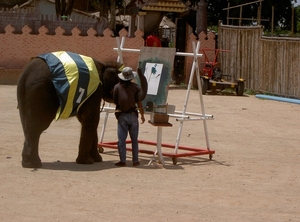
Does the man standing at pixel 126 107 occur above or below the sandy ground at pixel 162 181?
above

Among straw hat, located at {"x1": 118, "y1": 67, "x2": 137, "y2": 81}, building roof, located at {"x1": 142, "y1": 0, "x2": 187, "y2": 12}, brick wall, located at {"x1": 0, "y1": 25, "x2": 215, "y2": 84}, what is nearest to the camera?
straw hat, located at {"x1": 118, "y1": 67, "x2": 137, "y2": 81}

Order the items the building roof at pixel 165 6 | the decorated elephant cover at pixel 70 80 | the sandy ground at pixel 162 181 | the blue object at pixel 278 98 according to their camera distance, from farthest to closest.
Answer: the building roof at pixel 165 6 < the blue object at pixel 278 98 < the decorated elephant cover at pixel 70 80 < the sandy ground at pixel 162 181

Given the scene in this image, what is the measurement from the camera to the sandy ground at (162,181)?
7.19 m

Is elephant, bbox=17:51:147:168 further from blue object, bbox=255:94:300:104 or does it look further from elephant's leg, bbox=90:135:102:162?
blue object, bbox=255:94:300:104

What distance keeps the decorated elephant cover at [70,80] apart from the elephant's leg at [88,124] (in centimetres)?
20

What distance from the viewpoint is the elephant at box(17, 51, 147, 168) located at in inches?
373

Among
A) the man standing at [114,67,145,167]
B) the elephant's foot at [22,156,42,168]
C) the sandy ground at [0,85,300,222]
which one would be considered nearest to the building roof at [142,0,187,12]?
the sandy ground at [0,85,300,222]

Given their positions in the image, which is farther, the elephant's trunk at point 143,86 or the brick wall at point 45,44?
the brick wall at point 45,44

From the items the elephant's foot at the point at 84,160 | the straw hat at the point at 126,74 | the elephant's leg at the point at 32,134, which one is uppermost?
the straw hat at the point at 126,74

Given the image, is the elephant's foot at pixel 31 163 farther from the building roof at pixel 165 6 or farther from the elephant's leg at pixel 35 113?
the building roof at pixel 165 6

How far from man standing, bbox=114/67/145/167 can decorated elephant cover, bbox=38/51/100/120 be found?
0.34m

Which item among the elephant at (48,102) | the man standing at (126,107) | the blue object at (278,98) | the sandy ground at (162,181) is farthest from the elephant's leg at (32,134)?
the blue object at (278,98)

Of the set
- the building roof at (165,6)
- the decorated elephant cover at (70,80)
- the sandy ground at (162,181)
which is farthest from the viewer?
the building roof at (165,6)

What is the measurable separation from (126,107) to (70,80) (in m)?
0.86
